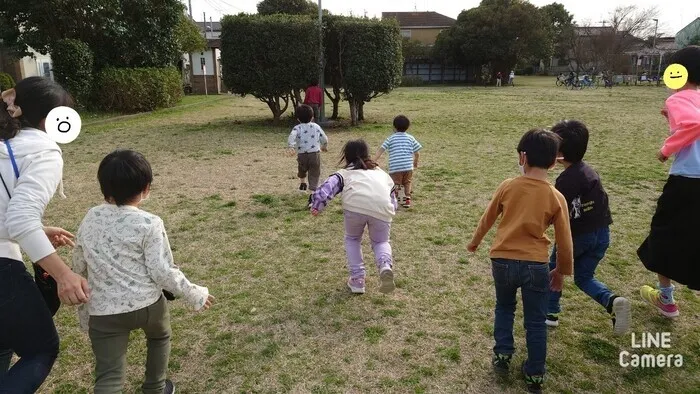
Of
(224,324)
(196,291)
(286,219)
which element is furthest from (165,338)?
(286,219)

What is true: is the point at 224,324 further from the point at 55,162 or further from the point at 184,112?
the point at 184,112

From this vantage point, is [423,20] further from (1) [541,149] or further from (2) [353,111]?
(1) [541,149]

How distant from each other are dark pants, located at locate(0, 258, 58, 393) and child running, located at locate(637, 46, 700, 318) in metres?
3.24

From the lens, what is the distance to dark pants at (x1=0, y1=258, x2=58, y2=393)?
1.90 meters

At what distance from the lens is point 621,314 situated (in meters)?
2.93

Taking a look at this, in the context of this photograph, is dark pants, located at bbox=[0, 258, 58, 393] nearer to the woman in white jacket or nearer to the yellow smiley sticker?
the woman in white jacket

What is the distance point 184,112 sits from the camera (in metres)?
17.3

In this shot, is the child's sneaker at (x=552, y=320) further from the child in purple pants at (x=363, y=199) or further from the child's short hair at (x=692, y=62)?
the child's short hair at (x=692, y=62)

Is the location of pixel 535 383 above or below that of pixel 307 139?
below

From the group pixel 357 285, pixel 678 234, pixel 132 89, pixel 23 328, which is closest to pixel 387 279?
pixel 357 285

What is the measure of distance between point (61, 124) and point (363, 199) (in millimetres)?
2015

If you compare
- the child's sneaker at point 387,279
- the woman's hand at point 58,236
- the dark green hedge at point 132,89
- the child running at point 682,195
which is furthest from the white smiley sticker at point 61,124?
the dark green hedge at point 132,89

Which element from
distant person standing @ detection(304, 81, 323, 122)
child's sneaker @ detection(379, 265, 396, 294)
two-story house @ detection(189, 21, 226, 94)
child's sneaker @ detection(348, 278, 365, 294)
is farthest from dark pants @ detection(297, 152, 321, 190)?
two-story house @ detection(189, 21, 226, 94)

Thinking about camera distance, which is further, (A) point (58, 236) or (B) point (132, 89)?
(B) point (132, 89)
